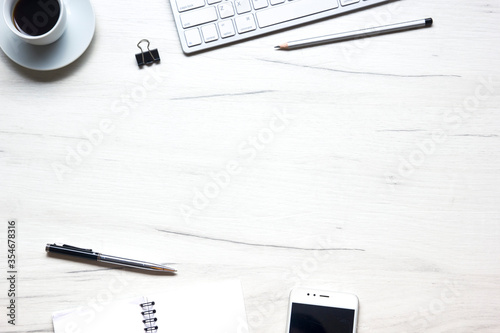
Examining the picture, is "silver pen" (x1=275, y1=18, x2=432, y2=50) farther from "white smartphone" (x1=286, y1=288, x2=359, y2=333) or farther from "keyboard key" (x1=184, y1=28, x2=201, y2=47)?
"white smartphone" (x1=286, y1=288, x2=359, y2=333)

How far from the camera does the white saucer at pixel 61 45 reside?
32.9 inches

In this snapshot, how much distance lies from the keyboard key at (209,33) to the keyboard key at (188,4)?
4cm

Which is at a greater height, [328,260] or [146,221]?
[146,221]

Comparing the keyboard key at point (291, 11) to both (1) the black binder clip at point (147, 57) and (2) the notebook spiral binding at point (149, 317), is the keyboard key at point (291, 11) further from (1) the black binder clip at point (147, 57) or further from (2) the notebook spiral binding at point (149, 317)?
(2) the notebook spiral binding at point (149, 317)

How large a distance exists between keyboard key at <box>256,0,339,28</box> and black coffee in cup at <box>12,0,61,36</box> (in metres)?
0.32

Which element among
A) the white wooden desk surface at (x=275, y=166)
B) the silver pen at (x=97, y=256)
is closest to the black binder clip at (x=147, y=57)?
the white wooden desk surface at (x=275, y=166)

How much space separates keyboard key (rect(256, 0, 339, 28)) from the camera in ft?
2.85

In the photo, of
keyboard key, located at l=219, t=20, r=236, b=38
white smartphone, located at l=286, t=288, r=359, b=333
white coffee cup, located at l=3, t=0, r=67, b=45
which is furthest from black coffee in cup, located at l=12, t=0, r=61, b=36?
white smartphone, located at l=286, t=288, r=359, b=333

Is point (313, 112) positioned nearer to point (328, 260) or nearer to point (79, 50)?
point (328, 260)

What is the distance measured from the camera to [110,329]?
0.83m

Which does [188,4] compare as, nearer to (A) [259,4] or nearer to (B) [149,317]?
(A) [259,4]

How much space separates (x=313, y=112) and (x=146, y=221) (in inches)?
12.5

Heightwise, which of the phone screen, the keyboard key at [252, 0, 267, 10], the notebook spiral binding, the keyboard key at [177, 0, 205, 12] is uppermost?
the keyboard key at [177, 0, 205, 12]

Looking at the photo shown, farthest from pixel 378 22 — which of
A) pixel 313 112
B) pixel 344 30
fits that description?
pixel 313 112
